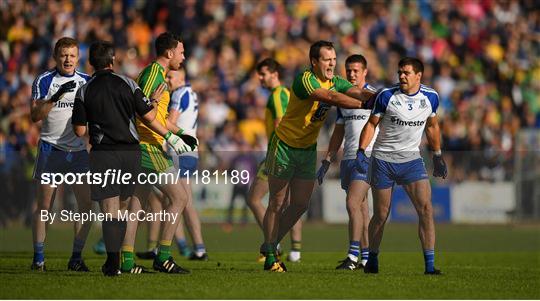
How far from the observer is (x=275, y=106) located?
52.1 feet

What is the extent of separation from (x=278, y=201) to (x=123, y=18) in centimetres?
1624

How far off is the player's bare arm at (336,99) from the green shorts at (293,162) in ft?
3.05

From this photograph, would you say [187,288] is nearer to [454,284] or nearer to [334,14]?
[454,284]

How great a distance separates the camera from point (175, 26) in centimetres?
2930

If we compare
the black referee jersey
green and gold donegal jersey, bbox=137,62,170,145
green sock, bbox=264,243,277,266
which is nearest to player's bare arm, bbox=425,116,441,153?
green sock, bbox=264,243,277,266

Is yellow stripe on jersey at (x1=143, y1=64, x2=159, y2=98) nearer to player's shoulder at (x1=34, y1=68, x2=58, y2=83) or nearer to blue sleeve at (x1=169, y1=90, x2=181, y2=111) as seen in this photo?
player's shoulder at (x1=34, y1=68, x2=58, y2=83)

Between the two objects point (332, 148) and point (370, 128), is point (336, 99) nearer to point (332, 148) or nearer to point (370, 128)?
point (370, 128)

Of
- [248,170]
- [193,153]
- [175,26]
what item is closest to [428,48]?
[175,26]

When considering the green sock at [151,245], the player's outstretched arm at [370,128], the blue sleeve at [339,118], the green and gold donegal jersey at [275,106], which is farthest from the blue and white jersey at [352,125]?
the green sock at [151,245]

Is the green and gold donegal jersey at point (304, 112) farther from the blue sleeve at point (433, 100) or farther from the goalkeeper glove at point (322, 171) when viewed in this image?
the blue sleeve at point (433, 100)

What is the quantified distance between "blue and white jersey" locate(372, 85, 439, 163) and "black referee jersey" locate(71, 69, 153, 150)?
2.72 m

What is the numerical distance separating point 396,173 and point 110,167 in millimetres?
3287

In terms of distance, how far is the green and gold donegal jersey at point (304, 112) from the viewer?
1320 centimetres

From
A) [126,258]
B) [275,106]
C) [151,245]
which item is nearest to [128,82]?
[126,258]
